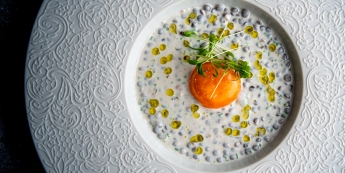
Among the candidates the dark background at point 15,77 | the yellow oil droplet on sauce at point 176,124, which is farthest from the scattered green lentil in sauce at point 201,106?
the dark background at point 15,77

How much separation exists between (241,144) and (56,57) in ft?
3.64

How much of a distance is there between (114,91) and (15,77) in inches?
24.0

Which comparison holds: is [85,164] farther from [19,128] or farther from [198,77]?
[198,77]

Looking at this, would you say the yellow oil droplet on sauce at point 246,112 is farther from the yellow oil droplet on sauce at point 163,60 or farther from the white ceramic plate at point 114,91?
the yellow oil droplet on sauce at point 163,60

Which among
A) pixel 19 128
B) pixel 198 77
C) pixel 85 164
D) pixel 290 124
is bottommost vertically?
pixel 85 164

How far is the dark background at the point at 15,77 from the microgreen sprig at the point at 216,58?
91 cm

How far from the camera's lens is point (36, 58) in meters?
1.60

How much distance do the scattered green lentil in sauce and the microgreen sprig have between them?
0.04 meters

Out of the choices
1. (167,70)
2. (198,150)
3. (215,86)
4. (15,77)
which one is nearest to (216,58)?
(215,86)

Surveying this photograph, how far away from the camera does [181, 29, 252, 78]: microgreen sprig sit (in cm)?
152

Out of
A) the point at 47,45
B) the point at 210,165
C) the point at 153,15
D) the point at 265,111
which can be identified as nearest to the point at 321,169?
the point at 265,111

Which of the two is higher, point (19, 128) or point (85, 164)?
point (19, 128)

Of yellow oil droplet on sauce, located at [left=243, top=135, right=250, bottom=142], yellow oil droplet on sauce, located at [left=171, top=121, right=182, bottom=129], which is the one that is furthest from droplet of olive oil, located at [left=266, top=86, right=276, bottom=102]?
yellow oil droplet on sauce, located at [left=171, top=121, right=182, bottom=129]

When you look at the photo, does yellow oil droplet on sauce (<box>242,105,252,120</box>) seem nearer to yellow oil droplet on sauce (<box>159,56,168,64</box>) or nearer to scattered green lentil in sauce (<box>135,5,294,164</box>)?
scattered green lentil in sauce (<box>135,5,294,164</box>)
